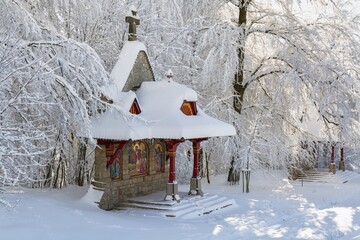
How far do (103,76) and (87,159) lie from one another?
9688 millimetres

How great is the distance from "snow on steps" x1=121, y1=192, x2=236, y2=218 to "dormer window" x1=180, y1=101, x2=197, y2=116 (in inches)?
116

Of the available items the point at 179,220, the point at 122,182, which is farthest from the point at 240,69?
the point at 179,220

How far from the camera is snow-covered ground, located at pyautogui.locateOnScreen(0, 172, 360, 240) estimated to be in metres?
12.1

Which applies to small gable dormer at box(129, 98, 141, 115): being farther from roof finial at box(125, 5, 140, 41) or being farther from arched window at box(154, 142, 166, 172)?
roof finial at box(125, 5, 140, 41)

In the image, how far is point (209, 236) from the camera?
1243cm

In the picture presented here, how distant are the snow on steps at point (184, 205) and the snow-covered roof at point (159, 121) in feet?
7.19

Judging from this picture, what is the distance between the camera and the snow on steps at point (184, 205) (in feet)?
49.5

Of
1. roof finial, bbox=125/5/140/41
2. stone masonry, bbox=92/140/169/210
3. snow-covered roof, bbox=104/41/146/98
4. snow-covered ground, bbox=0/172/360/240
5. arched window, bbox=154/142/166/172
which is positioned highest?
roof finial, bbox=125/5/140/41

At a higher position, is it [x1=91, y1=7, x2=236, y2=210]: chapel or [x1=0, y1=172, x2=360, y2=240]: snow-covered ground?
[x1=91, y1=7, x2=236, y2=210]: chapel

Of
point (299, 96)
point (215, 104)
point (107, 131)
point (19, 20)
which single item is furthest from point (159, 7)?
point (19, 20)

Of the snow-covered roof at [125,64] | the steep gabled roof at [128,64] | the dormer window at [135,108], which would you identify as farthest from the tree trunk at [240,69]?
the dormer window at [135,108]

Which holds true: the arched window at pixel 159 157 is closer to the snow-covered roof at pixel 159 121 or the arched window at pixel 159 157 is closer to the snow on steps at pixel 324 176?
the snow-covered roof at pixel 159 121

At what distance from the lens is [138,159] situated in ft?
57.3

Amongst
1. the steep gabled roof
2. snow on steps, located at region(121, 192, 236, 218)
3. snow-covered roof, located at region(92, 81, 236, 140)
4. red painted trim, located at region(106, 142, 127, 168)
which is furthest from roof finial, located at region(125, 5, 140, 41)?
snow on steps, located at region(121, 192, 236, 218)
